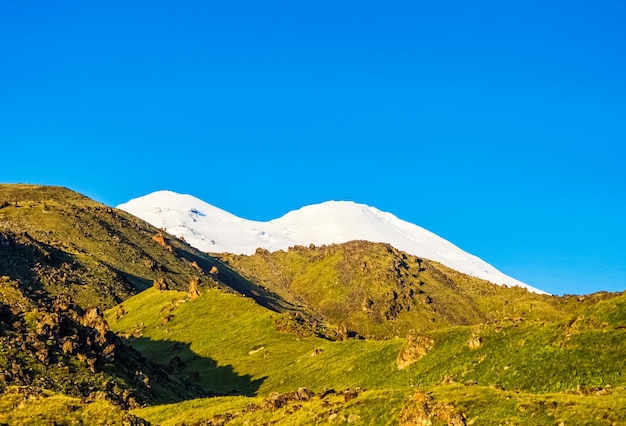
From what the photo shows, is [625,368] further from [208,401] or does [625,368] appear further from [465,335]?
[208,401]

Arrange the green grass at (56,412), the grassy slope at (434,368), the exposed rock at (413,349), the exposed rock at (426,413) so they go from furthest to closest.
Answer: the exposed rock at (413,349)
the green grass at (56,412)
the grassy slope at (434,368)
the exposed rock at (426,413)

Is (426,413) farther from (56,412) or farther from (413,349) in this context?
(413,349)

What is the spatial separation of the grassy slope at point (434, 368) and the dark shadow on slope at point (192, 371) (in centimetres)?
28

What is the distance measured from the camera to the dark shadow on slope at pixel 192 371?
86688 millimetres

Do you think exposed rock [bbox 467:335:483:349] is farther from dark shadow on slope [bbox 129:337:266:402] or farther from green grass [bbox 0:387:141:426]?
dark shadow on slope [bbox 129:337:266:402]

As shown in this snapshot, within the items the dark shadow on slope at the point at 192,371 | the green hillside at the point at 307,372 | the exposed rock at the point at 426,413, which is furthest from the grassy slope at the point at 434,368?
the exposed rock at the point at 426,413

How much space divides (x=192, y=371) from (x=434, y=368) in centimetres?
5737

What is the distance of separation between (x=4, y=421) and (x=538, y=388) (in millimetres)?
36965

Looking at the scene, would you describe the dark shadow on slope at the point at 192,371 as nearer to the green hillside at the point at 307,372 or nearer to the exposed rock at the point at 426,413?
the green hillside at the point at 307,372

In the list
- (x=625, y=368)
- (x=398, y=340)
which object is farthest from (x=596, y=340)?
(x=398, y=340)

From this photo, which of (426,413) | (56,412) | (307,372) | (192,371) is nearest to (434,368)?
(426,413)

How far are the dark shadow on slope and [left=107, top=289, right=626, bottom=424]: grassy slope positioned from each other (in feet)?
0.93

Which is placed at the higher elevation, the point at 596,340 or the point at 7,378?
the point at 596,340

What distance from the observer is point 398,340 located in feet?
230
